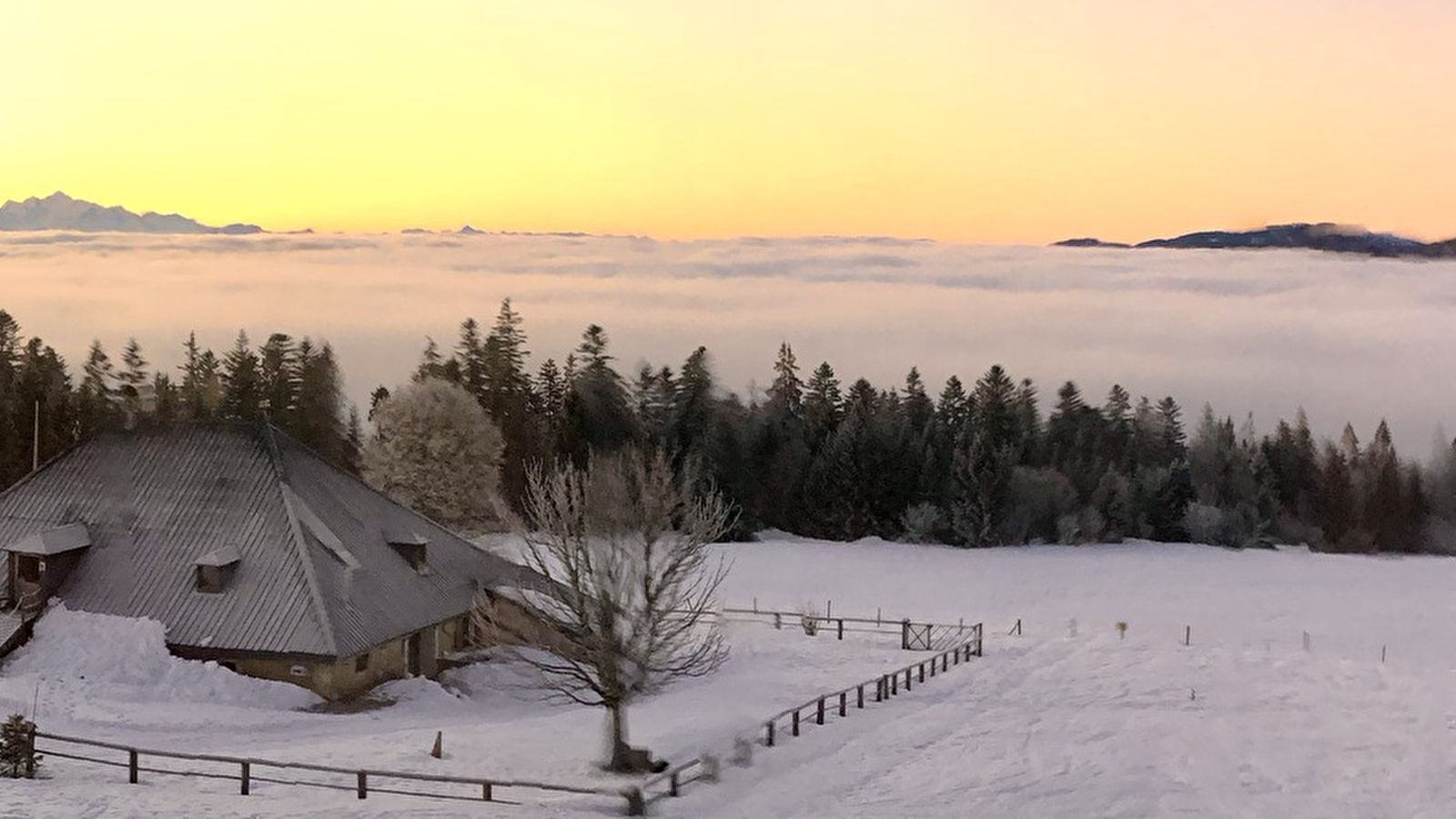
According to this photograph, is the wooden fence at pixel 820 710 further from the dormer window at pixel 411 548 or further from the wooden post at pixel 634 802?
the dormer window at pixel 411 548

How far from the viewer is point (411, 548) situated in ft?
127

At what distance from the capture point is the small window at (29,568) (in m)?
34.2

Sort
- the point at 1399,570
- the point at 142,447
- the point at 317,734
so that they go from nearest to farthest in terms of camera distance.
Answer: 1. the point at 317,734
2. the point at 142,447
3. the point at 1399,570

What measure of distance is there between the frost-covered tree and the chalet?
66.1ft

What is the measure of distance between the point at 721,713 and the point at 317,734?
9.80 metres

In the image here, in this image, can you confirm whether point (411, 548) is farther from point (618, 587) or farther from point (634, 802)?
point (634, 802)

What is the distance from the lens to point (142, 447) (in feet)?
127

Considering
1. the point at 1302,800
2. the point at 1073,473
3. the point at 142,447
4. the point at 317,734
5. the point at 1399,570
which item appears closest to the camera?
the point at 1302,800

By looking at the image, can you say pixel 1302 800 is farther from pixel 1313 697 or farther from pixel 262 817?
pixel 262 817

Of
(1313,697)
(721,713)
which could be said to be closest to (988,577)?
(1313,697)

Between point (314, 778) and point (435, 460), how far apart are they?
128 feet

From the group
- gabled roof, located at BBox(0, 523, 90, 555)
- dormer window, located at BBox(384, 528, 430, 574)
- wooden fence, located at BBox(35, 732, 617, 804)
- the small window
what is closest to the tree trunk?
wooden fence, located at BBox(35, 732, 617, 804)

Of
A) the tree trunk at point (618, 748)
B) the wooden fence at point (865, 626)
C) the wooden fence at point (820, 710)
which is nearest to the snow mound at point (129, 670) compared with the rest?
the tree trunk at point (618, 748)

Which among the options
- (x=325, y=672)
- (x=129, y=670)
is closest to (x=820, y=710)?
(x=325, y=672)
